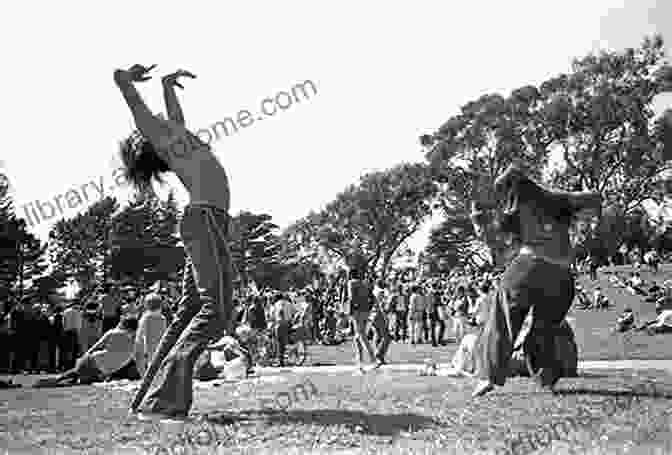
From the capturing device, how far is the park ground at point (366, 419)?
471cm

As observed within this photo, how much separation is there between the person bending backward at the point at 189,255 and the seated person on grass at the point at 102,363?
5.81m

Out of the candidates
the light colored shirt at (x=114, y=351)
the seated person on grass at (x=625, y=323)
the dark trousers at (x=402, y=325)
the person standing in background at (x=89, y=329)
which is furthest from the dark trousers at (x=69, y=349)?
the seated person on grass at (x=625, y=323)

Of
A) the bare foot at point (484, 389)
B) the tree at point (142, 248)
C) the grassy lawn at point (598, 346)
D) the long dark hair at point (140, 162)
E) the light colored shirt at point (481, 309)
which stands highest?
the tree at point (142, 248)

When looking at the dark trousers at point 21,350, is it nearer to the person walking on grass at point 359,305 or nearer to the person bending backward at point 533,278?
the person walking on grass at point 359,305

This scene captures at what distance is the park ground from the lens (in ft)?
15.5

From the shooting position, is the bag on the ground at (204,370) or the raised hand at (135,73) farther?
the bag on the ground at (204,370)

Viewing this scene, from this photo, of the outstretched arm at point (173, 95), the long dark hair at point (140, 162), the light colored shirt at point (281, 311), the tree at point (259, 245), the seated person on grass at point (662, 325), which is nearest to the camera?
the outstretched arm at point (173, 95)

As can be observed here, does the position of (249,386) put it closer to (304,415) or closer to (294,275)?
(304,415)

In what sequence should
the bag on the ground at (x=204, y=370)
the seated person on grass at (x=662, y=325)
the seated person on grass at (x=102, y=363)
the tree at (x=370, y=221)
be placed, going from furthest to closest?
1. the tree at (x=370, y=221)
2. the seated person on grass at (x=662, y=325)
3. the seated person on grass at (x=102, y=363)
4. the bag on the ground at (x=204, y=370)

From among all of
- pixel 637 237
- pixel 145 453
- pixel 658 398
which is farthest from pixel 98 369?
pixel 637 237

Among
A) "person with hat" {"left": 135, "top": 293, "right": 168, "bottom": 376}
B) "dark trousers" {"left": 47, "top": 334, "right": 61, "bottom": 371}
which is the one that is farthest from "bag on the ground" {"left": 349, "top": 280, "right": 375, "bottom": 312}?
"dark trousers" {"left": 47, "top": 334, "right": 61, "bottom": 371}

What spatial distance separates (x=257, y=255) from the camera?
3573 inches

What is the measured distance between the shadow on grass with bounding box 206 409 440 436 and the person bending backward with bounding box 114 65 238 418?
50cm

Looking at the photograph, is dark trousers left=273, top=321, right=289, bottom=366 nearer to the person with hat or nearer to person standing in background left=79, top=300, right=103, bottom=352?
person standing in background left=79, top=300, right=103, bottom=352
